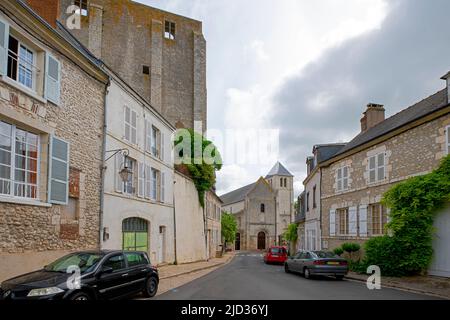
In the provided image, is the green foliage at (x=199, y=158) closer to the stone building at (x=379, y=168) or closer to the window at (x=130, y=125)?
the stone building at (x=379, y=168)

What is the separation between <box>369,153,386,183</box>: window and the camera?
17.4 m

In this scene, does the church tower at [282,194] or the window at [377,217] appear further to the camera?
the church tower at [282,194]

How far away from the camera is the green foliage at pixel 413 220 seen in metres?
13.6

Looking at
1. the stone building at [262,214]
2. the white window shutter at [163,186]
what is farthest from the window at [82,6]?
the stone building at [262,214]

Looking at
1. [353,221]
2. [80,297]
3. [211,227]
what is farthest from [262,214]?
[80,297]

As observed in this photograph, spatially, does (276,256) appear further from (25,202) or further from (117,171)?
(25,202)

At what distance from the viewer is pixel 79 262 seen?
8602 millimetres

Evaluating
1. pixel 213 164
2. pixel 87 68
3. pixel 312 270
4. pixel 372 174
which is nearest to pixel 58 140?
pixel 87 68

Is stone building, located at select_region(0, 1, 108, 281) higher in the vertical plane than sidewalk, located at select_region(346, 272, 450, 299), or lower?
higher

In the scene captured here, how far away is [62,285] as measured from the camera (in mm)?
7414

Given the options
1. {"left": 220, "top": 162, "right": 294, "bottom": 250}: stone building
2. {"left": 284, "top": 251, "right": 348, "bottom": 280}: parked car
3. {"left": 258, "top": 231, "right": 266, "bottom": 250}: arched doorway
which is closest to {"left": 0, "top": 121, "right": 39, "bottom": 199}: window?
{"left": 284, "top": 251, "right": 348, "bottom": 280}: parked car

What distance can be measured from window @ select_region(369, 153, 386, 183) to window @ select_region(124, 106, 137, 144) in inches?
413

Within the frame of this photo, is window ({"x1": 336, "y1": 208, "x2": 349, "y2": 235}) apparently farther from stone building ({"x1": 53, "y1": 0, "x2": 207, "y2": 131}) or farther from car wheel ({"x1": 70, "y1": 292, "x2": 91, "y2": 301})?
stone building ({"x1": 53, "y1": 0, "x2": 207, "y2": 131})

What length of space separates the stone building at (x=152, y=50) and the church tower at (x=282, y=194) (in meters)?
29.8
